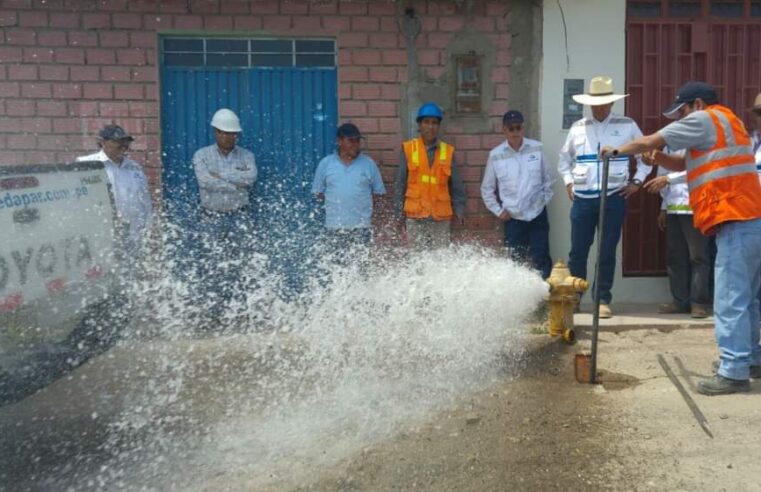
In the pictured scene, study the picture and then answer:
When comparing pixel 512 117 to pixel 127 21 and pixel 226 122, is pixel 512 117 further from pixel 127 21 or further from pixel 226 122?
pixel 127 21

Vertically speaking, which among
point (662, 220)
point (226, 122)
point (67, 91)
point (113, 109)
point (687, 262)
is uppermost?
point (67, 91)

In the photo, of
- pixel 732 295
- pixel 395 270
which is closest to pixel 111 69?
pixel 395 270

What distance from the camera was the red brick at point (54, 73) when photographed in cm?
730

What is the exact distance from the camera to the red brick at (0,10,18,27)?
7.23 metres

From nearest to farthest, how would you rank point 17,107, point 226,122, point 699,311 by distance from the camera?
point 699,311 → point 226,122 → point 17,107

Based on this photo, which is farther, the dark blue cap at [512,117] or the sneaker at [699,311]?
the dark blue cap at [512,117]

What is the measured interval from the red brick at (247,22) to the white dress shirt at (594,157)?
3.27m

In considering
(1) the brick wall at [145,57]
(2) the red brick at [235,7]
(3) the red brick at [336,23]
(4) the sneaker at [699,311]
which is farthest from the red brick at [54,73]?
(4) the sneaker at [699,311]

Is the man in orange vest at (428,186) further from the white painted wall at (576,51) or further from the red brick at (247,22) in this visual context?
the red brick at (247,22)

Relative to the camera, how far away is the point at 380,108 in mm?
7566

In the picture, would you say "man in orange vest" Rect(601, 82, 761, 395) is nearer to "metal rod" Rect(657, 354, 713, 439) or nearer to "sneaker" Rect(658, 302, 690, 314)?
"metal rod" Rect(657, 354, 713, 439)

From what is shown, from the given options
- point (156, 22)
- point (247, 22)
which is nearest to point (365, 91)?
point (247, 22)

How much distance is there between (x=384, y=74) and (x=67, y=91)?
3167mm

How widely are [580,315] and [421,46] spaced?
3122mm
